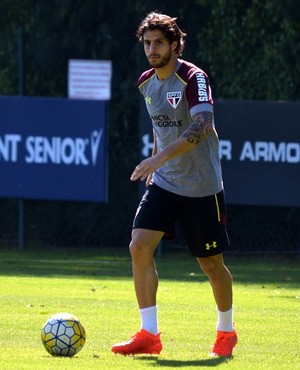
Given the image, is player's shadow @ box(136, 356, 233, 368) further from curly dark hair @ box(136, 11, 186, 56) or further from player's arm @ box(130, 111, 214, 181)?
curly dark hair @ box(136, 11, 186, 56)

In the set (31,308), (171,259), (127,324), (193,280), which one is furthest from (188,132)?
(171,259)

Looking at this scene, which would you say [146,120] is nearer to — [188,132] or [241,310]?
[241,310]

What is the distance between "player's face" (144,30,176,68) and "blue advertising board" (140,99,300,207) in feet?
29.7

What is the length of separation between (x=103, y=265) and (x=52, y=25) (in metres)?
5.03

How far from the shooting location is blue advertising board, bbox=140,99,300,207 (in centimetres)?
1739

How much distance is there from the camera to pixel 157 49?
8.45m

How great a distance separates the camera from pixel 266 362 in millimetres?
8133

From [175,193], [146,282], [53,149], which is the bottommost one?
[53,149]

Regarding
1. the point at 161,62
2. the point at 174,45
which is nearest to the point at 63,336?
the point at 161,62

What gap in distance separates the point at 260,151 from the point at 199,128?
9.48 m

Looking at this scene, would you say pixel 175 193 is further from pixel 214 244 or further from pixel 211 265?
pixel 211 265

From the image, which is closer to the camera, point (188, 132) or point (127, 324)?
point (188, 132)

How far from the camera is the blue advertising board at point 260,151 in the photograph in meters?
17.4

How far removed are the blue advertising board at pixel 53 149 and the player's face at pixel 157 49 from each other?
9773 mm
